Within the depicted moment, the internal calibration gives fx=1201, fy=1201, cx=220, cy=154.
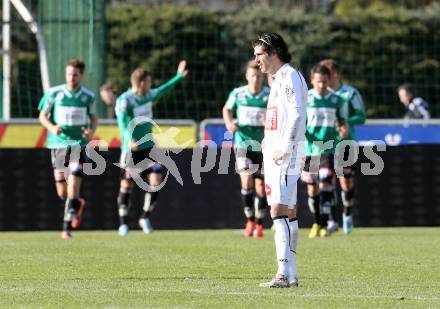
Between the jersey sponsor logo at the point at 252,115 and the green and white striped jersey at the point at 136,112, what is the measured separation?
1.09m

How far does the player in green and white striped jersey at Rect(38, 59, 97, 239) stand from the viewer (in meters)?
15.5

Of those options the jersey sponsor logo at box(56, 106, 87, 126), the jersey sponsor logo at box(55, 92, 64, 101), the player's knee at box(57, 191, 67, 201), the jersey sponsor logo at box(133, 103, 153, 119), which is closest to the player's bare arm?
the jersey sponsor logo at box(56, 106, 87, 126)

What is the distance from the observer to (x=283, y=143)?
9.20m

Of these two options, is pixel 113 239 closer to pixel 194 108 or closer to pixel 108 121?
pixel 108 121

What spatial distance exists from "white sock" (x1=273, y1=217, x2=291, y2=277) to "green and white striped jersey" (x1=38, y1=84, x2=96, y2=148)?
6776mm

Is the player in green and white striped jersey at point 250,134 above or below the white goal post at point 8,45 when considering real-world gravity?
below

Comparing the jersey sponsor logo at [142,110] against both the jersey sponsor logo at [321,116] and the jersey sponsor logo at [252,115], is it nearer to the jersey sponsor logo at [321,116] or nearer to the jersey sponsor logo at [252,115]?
the jersey sponsor logo at [252,115]

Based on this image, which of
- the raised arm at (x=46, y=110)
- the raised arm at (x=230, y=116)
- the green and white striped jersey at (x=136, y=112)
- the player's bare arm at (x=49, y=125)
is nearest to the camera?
the player's bare arm at (x=49, y=125)

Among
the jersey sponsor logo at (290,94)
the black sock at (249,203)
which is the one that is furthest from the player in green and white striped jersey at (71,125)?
the jersey sponsor logo at (290,94)

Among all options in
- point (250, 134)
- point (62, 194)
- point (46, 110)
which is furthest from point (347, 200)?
point (46, 110)

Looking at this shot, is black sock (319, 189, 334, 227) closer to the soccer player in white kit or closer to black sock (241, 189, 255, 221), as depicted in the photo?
black sock (241, 189, 255, 221)

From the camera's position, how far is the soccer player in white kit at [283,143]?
9.17 meters

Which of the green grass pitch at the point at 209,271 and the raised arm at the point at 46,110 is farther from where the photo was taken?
the raised arm at the point at 46,110

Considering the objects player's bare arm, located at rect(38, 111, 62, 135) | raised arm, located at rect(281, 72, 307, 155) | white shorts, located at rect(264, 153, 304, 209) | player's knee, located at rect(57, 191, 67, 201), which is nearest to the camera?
raised arm, located at rect(281, 72, 307, 155)
